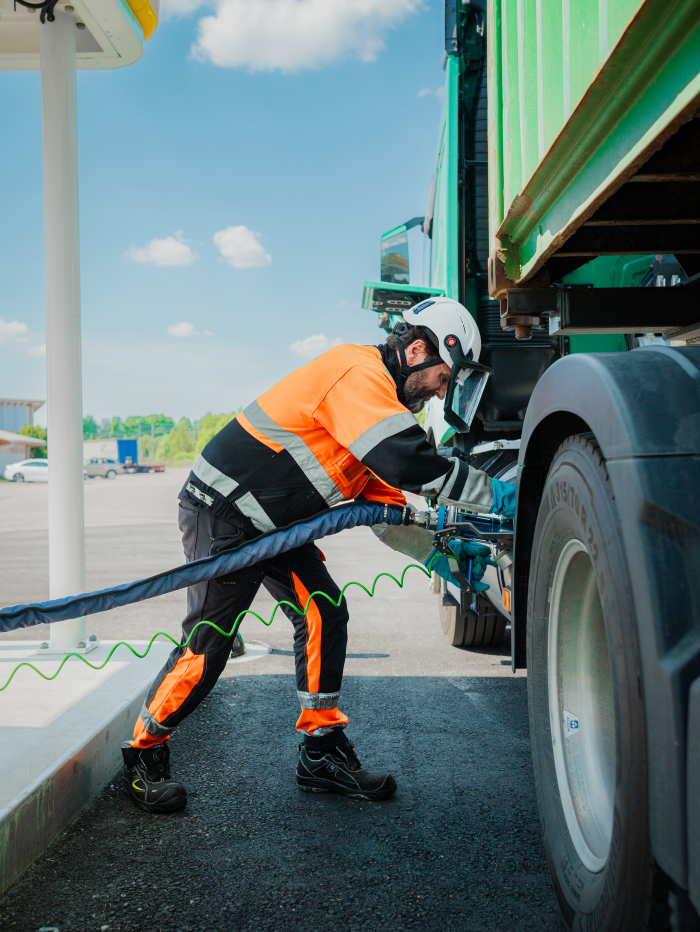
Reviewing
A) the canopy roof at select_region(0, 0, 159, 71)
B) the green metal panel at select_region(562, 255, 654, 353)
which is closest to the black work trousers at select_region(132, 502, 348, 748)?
the green metal panel at select_region(562, 255, 654, 353)

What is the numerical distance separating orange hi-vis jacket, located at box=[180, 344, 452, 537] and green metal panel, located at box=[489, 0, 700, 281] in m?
0.66

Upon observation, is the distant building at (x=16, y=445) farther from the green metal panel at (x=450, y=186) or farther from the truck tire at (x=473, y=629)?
the green metal panel at (x=450, y=186)

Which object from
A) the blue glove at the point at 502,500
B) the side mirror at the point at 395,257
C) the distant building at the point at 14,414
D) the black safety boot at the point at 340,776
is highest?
the distant building at the point at 14,414

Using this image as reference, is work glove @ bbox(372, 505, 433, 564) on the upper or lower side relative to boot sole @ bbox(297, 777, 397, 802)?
upper

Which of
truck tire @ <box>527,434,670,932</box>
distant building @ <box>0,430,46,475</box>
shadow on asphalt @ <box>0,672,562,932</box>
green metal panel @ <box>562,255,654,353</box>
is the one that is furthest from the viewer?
distant building @ <box>0,430,46,475</box>

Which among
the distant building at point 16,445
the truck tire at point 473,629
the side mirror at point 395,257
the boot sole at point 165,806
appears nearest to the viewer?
the boot sole at point 165,806

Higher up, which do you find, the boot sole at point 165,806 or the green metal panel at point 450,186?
the green metal panel at point 450,186

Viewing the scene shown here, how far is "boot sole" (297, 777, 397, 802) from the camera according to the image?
275 cm

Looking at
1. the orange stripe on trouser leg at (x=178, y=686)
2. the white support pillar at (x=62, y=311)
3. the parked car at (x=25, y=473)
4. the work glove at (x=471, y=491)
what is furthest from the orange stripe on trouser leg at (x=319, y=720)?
the parked car at (x=25, y=473)

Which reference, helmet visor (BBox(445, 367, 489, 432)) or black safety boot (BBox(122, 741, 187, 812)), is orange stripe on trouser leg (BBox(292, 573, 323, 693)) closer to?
black safety boot (BBox(122, 741, 187, 812))

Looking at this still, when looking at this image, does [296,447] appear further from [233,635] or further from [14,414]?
[14,414]

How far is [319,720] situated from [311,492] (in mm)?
910

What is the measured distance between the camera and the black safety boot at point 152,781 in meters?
2.63

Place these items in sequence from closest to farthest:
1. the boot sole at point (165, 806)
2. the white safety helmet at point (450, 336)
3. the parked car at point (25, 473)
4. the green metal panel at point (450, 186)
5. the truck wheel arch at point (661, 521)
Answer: the truck wheel arch at point (661, 521) < the boot sole at point (165, 806) < the white safety helmet at point (450, 336) < the green metal panel at point (450, 186) < the parked car at point (25, 473)
